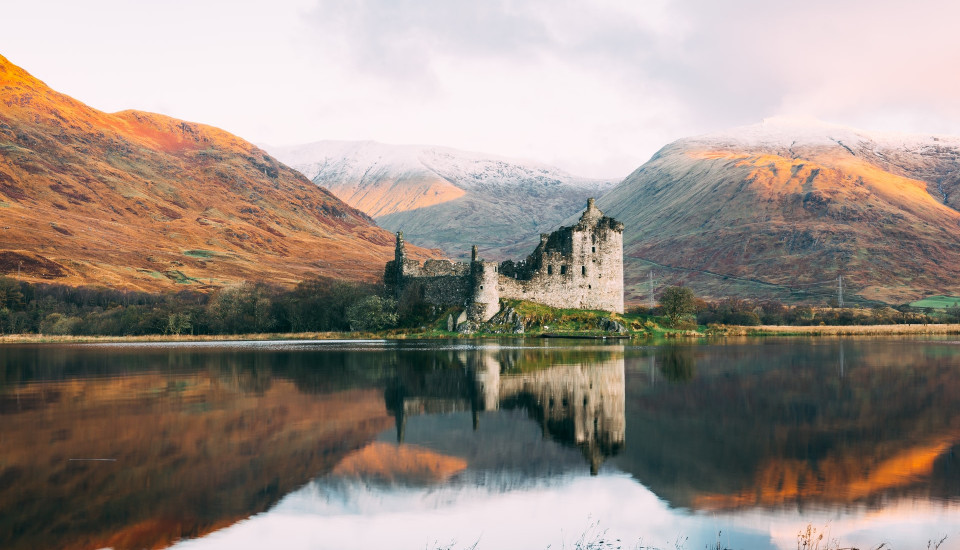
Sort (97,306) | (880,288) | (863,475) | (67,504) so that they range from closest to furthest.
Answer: (67,504) < (863,475) < (97,306) < (880,288)

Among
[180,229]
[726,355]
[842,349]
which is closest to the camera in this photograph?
[726,355]

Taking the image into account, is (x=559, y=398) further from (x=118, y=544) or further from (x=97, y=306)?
(x=97, y=306)

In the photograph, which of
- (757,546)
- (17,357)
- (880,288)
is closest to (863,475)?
(757,546)

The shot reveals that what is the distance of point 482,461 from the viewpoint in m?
14.8

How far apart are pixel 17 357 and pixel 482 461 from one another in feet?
148

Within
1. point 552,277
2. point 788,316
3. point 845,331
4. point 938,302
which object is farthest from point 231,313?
point 938,302

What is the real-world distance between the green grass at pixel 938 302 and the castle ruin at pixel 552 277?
3155 inches

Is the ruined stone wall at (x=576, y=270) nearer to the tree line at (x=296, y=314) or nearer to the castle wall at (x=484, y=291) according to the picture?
the castle wall at (x=484, y=291)

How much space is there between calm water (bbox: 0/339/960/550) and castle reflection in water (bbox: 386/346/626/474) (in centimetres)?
13

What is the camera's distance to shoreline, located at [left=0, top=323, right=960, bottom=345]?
197ft

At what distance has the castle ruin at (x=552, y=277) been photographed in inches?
2341

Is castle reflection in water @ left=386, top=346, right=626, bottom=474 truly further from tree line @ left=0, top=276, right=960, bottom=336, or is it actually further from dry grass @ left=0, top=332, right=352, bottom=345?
dry grass @ left=0, top=332, right=352, bottom=345

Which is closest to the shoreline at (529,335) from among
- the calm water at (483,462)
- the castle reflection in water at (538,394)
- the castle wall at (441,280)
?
the castle wall at (441,280)

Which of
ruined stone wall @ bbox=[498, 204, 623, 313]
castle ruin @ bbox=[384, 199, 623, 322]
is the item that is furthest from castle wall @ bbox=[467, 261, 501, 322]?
ruined stone wall @ bbox=[498, 204, 623, 313]
